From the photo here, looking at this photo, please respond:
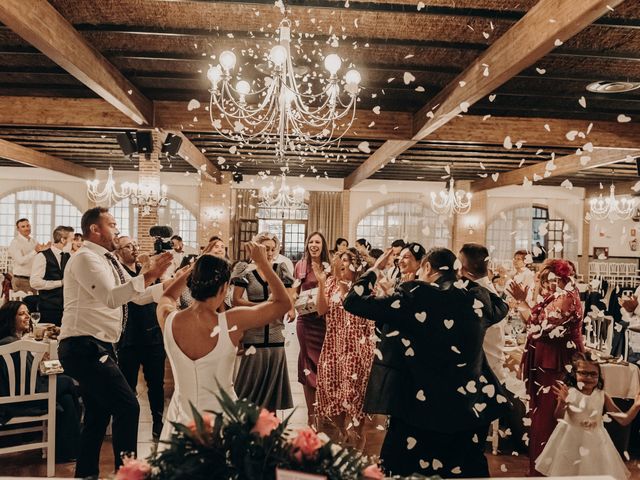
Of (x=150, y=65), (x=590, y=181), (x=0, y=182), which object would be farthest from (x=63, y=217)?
(x=590, y=181)

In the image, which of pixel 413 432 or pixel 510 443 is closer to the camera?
pixel 413 432

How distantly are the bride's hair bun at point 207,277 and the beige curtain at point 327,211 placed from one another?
13319mm

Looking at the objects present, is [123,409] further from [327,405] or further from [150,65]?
[150,65]

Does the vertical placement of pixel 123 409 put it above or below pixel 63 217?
below

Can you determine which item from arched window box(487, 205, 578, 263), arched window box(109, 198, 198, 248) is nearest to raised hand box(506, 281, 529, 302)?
arched window box(109, 198, 198, 248)

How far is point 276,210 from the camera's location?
16.2 meters

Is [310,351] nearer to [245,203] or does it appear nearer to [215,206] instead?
[215,206]

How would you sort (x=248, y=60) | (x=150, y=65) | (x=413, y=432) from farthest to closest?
(x=150, y=65) < (x=248, y=60) < (x=413, y=432)

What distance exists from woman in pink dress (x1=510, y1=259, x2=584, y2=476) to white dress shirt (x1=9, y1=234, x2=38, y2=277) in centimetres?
640

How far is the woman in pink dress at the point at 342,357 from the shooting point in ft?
11.9

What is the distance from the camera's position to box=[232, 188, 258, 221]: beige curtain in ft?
50.8

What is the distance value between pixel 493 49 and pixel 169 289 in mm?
3343

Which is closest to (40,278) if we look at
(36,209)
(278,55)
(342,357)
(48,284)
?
(48,284)

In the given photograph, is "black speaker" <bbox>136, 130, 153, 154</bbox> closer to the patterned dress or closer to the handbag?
the handbag
